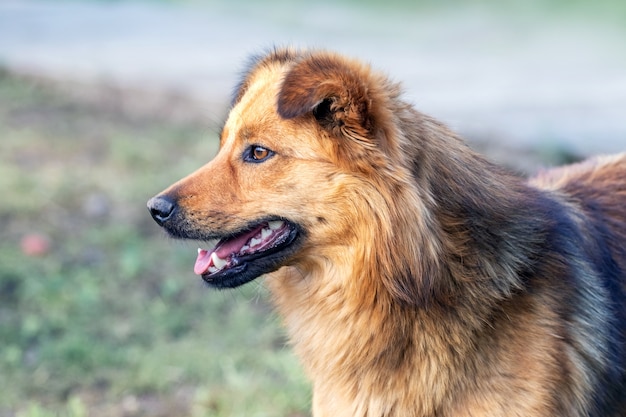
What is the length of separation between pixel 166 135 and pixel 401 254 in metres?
6.10

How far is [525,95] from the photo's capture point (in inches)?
380

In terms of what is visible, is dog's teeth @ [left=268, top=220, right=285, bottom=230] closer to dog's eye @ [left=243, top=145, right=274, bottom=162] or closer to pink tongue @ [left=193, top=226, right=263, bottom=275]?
pink tongue @ [left=193, top=226, right=263, bottom=275]

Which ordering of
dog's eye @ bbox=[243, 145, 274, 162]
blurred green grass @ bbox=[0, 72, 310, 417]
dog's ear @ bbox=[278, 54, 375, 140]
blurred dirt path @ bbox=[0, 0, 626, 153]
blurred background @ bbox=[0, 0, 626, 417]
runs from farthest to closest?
1. blurred dirt path @ bbox=[0, 0, 626, 153]
2. blurred background @ bbox=[0, 0, 626, 417]
3. blurred green grass @ bbox=[0, 72, 310, 417]
4. dog's eye @ bbox=[243, 145, 274, 162]
5. dog's ear @ bbox=[278, 54, 375, 140]

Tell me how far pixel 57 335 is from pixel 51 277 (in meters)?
0.69

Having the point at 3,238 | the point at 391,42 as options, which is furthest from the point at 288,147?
the point at 391,42

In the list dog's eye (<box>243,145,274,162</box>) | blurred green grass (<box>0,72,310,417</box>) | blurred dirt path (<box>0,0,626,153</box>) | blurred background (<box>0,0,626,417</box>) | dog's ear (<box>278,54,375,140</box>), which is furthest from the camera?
blurred dirt path (<box>0,0,626,153</box>)

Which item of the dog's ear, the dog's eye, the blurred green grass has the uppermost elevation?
the dog's ear

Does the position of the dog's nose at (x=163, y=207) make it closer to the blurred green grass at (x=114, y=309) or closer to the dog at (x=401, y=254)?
the dog at (x=401, y=254)

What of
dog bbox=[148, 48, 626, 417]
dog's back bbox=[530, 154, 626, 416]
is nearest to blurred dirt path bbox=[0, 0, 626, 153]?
dog's back bbox=[530, 154, 626, 416]

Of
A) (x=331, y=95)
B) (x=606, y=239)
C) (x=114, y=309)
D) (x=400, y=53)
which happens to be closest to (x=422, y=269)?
(x=331, y=95)

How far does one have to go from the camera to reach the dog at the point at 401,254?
9.27ft

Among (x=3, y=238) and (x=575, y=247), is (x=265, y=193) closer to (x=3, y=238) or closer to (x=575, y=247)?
(x=575, y=247)

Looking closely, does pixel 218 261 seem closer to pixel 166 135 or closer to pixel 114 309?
pixel 114 309

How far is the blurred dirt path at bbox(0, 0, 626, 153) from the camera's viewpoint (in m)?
8.84
